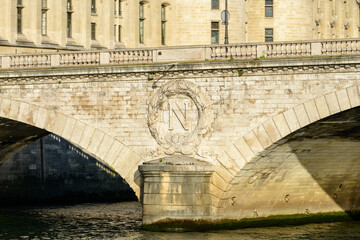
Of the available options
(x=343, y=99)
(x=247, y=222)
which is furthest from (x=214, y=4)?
(x=343, y=99)

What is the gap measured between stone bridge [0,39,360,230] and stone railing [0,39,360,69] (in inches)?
2.0

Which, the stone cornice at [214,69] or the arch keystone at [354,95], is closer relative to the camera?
the arch keystone at [354,95]

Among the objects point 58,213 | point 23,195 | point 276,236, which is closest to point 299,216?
point 276,236

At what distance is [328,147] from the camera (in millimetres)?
53219

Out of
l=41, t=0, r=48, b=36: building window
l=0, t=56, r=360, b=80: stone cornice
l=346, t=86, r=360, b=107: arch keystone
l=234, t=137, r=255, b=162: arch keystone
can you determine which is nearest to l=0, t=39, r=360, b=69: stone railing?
l=0, t=56, r=360, b=80: stone cornice

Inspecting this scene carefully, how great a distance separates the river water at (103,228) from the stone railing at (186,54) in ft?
24.3

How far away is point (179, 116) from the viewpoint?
49.2 m

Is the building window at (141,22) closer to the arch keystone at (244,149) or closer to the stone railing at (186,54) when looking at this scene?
the stone railing at (186,54)

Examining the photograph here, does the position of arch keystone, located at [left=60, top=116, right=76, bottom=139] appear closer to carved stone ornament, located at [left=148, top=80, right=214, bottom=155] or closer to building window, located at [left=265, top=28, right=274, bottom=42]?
carved stone ornament, located at [left=148, top=80, right=214, bottom=155]

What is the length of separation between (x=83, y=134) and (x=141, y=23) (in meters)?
32.6

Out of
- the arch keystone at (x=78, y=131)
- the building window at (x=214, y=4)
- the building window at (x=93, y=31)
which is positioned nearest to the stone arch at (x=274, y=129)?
the arch keystone at (x=78, y=131)

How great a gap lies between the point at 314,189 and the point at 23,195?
19.9m

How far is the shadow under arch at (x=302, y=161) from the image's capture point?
46656 millimetres

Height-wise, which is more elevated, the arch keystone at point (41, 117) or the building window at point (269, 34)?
the building window at point (269, 34)
